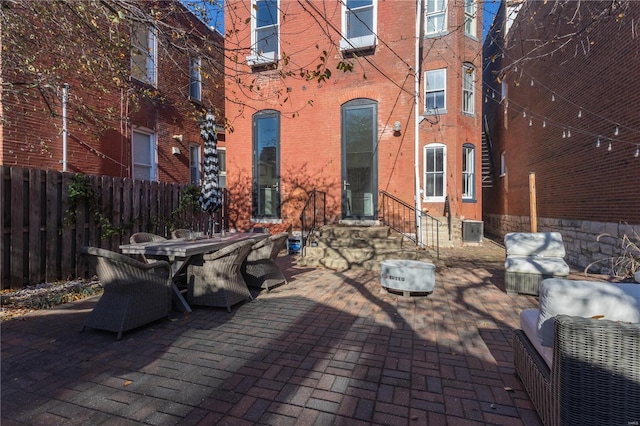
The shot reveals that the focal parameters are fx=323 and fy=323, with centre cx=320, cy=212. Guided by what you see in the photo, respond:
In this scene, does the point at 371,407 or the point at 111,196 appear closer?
the point at 371,407

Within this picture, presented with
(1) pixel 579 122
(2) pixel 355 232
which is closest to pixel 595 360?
(2) pixel 355 232

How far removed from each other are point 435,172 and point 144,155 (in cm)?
936

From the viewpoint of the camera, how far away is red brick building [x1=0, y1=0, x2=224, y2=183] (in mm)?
4746

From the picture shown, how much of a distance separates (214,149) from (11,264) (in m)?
3.51

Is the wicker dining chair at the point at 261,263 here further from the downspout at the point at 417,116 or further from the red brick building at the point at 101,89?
the downspout at the point at 417,116

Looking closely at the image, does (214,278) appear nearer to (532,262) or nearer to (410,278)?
(410,278)

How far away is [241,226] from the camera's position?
438 inches

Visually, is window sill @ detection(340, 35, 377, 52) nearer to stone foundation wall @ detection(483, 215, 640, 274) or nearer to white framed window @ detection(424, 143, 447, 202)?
white framed window @ detection(424, 143, 447, 202)

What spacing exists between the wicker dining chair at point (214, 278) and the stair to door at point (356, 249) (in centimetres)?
345

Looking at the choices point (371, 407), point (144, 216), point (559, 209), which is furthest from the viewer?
point (559, 209)

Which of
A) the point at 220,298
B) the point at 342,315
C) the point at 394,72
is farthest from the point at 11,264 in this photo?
the point at 394,72

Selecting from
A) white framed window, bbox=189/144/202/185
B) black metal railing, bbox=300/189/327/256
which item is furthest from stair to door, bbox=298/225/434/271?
white framed window, bbox=189/144/202/185

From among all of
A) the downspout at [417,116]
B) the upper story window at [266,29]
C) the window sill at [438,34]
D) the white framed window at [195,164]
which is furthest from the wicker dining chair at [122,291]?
the window sill at [438,34]

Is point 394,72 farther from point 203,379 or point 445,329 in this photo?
point 203,379
